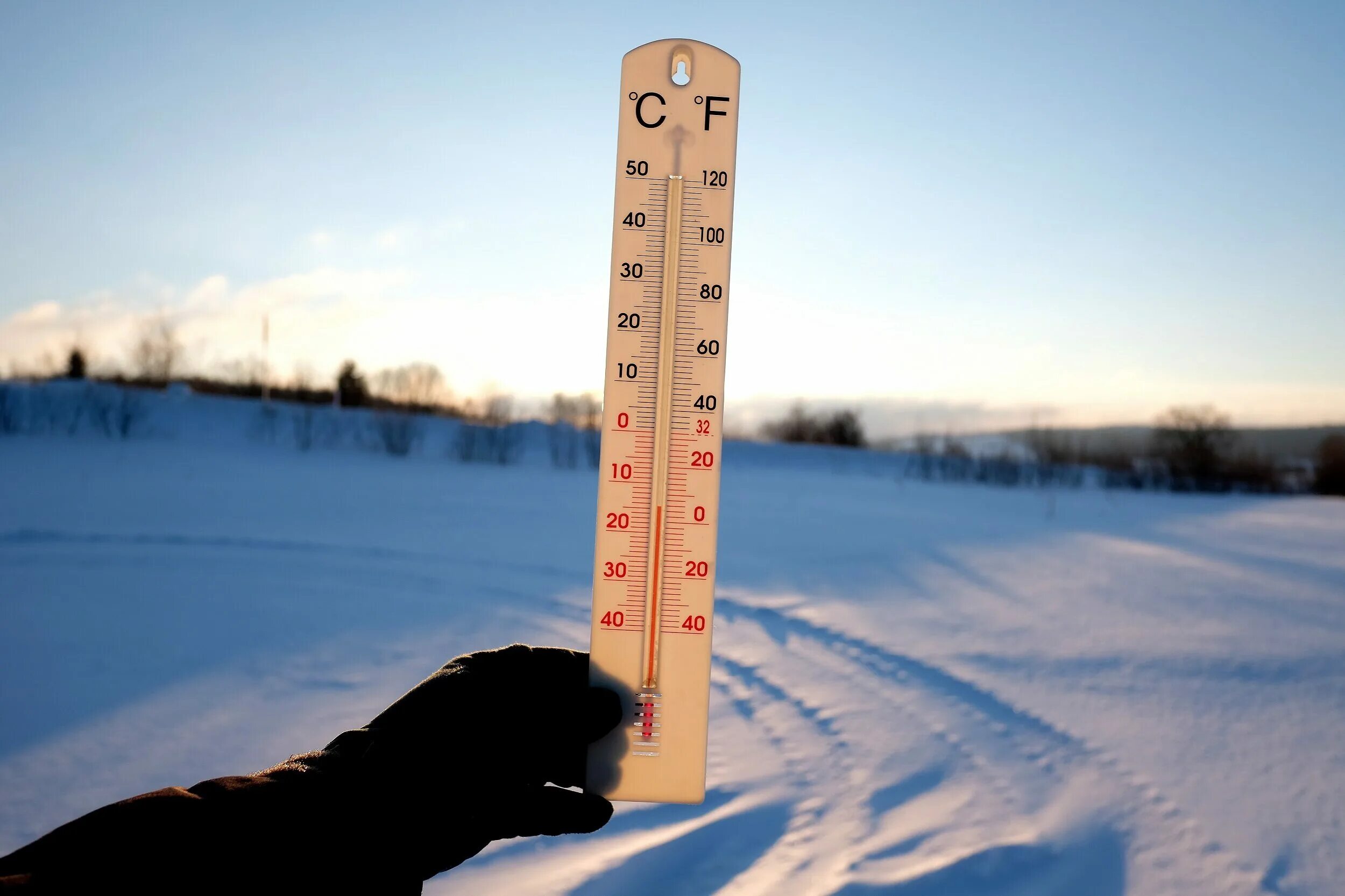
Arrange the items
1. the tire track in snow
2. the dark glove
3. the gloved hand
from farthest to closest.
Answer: the tire track in snow, the gloved hand, the dark glove

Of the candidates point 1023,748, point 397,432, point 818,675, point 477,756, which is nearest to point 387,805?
point 477,756

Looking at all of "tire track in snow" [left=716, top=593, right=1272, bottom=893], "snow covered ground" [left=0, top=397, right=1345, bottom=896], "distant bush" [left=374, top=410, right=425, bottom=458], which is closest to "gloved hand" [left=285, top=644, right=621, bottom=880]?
"snow covered ground" [left=0, top=397, right=1345, bottom=896]

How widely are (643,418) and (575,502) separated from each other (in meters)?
6.76

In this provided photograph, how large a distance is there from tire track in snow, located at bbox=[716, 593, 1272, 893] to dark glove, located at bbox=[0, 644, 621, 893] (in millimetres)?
1555

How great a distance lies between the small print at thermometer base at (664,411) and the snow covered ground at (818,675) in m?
0.71

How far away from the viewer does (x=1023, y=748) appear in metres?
2.52

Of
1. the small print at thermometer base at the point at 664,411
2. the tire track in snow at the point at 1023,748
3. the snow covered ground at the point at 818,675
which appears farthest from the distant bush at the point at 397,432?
the small print at thermometer base at the point at 664,411

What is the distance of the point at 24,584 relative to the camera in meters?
4.44

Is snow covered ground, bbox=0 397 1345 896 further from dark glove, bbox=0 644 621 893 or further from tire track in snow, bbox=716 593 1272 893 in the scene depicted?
dark glove, bbox=0 644 621 893

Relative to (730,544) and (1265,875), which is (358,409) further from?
(1265,875)

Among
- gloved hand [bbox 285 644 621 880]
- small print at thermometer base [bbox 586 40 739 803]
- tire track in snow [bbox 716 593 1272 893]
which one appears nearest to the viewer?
gloved hand [bbox 285 644 621 880]

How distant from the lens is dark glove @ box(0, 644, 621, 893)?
87cm

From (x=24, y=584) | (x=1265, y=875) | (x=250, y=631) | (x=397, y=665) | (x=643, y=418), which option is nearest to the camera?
(x=643, y=418)

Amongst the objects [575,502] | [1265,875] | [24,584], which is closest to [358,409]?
[575,502]
